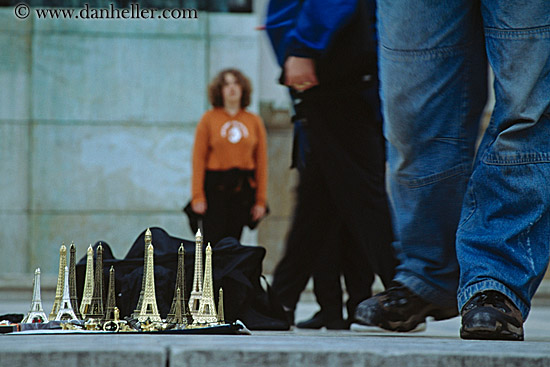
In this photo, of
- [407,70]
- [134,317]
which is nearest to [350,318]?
[407,70]

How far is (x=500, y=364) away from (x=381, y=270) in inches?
89.6

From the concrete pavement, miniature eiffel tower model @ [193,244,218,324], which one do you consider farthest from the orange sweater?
the concrete pavement

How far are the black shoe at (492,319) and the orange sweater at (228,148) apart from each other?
12.0 feet

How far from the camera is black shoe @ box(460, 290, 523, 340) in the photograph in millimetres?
2205

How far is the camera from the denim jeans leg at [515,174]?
2.38m

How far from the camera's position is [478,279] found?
93.2 inches

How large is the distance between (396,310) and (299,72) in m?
1.38

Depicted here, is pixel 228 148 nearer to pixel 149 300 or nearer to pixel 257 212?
pixel 257 212

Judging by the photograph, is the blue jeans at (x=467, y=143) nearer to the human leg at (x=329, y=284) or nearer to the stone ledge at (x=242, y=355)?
the stone ledge at (x=242, y=355)

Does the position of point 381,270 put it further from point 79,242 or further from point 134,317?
point 79,242

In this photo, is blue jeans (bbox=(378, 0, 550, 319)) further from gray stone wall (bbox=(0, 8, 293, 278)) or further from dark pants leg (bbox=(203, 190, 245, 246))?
gray stone wall (bbox=(0, 8, 293, 278))

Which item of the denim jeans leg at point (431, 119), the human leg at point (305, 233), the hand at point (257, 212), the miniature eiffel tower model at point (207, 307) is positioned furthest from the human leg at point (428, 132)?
the hand at point (257, 212)

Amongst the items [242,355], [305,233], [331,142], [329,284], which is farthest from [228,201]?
[242,355]

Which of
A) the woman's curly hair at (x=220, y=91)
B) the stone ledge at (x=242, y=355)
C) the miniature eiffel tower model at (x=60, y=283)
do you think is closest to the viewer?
the stone ledge at (x=242, y=355)
